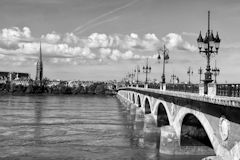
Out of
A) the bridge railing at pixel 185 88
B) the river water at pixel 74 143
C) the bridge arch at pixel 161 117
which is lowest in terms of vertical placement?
the river water at pixel 74 143

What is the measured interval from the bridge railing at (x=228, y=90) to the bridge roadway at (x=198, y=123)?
11.8 inches

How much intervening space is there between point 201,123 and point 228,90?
5.10m

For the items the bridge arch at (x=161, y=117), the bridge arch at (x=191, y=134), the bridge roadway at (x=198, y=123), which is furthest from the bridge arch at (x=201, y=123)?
the bridge arch at (x=161, y=117)

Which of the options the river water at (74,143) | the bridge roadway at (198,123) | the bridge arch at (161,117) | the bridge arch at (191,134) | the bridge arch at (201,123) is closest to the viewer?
the bridge roadway at (198,123)

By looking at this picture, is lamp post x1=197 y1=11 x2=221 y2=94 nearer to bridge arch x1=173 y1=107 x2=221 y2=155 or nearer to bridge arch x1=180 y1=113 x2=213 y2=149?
bridge arch x1=173 y1=107 x2=221 y2=155

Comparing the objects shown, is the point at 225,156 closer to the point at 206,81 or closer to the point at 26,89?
the point at 206,81

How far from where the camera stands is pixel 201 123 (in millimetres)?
19375

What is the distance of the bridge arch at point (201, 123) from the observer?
16.6m

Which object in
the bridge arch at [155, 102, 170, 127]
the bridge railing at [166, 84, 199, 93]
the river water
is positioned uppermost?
the bridge railing at [166, 84, 199, 93]

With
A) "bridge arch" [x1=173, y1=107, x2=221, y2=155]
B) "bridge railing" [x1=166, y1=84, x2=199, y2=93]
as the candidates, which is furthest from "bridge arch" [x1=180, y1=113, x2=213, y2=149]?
"bridge railing" [x1=166, y1=84, x2=199, y2=93]

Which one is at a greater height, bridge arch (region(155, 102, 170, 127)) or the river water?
bridge arch (region(155, 102, 170, 127))

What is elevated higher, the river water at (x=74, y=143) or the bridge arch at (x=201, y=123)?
the bridge arch at (x=201, y=123)

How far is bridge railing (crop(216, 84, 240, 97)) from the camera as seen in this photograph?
45.8 feet

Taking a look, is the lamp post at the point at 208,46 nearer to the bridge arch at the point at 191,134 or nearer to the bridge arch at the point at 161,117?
the bridge arch at the point at 191,134
